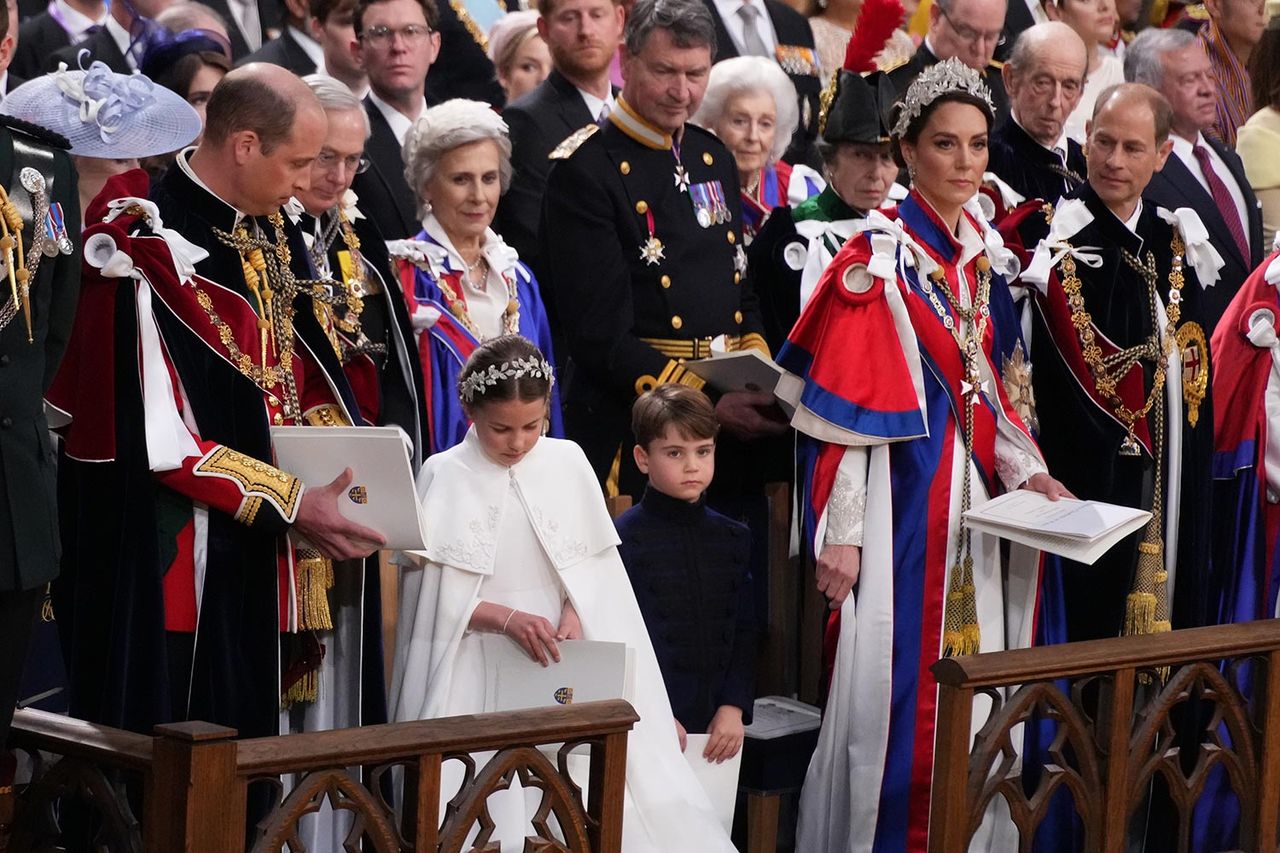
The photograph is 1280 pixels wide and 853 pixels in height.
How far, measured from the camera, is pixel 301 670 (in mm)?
4523

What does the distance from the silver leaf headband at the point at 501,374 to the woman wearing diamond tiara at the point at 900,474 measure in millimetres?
799

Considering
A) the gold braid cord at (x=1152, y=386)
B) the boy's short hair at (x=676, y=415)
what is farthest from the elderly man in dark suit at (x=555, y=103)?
the gold braid cord at (x=1152, y=386)

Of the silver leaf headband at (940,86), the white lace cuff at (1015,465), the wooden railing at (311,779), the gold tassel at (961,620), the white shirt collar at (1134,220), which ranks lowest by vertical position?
the wooden railing at (311,779)

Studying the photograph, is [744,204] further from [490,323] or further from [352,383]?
[352,383]

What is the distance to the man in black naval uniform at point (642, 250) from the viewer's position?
18.4ft

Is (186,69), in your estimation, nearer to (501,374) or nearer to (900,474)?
(501,374)

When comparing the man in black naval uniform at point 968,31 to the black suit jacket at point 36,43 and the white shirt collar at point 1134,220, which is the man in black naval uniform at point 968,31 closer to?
the white shirt collar at point 1134,220

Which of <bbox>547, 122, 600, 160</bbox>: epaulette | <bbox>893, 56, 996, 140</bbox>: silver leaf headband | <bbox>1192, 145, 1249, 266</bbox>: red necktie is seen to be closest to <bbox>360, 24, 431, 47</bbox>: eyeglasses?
<bbox>547, 122, 600, 160</bbox>: epaulette

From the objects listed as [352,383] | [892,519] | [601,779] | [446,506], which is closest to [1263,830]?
[892,519]

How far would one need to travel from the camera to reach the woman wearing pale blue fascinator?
4.39 metres

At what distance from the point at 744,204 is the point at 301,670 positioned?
267 centimetres

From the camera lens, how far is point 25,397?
3.61 metres

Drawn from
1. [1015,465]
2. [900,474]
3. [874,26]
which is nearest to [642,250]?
[874,26]

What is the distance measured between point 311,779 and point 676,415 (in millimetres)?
1499
